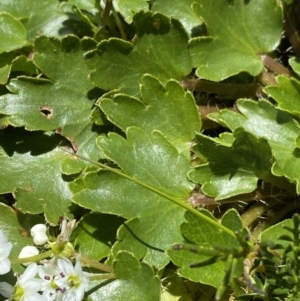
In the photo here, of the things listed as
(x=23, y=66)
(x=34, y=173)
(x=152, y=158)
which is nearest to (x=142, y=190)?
(x=152, y=158)

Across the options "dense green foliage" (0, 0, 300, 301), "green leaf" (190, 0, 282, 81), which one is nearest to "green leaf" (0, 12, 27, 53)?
"dense green foliage" (0, 0, 300, 301)

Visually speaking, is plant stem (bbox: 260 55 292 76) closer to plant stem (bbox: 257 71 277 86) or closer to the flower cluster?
plant stem (bbox: 257 71 277 86)

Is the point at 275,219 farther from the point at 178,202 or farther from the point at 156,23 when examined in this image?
the point at 156,23

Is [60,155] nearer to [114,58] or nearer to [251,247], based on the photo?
[114,58]

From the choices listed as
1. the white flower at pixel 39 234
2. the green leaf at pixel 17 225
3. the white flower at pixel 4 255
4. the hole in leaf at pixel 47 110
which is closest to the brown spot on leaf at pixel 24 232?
the green leaf at pixel 17 225

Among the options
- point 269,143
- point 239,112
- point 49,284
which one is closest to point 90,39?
point 239,112

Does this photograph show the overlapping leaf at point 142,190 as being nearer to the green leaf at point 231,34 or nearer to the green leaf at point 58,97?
the green leaf at point 58,97
